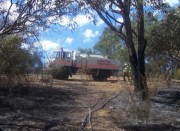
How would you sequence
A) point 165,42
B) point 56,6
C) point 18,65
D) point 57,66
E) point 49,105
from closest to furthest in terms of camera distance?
point 56,6 → point 49,105 → point 18,65 → point 165,42 → point 57,66

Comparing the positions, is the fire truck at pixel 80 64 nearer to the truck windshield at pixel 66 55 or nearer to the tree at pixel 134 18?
the truck windshield at pixel 66 55

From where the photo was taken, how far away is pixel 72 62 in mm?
36469

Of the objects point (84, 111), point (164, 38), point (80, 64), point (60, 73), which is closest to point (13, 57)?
point (84, 111)

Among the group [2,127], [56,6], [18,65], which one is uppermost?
[56,6]

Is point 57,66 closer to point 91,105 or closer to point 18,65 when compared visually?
point 18,65

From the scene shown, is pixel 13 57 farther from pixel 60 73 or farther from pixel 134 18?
pixel 60 73

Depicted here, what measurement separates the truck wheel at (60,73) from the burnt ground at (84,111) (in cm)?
1404

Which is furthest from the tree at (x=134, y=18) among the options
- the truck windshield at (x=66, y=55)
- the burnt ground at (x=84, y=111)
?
the truck windshield at (x=66, y=55)

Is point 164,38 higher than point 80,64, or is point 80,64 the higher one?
point 164,38

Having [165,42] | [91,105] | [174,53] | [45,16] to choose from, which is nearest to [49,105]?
[91,105]

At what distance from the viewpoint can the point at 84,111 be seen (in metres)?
15.1

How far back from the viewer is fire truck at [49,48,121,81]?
3538 centimetres

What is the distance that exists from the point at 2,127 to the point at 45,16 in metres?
3.33

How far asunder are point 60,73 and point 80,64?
2.70 metres
